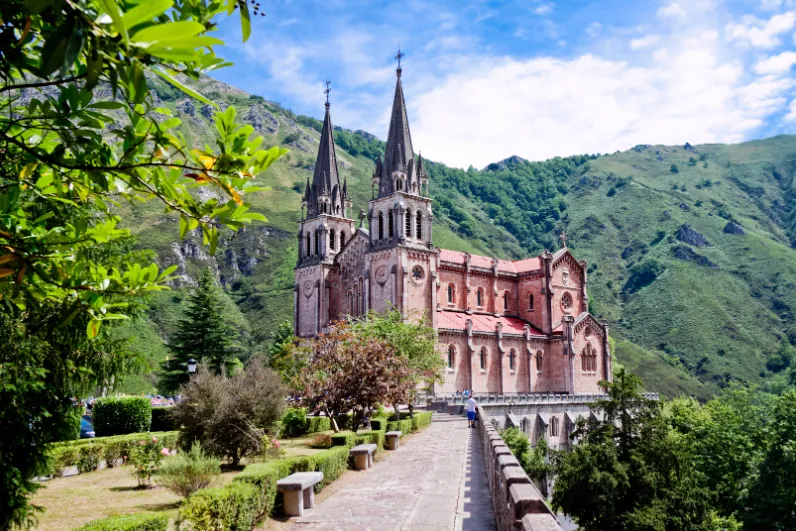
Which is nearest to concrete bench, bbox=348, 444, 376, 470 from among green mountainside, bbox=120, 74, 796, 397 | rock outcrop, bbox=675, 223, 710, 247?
green mountainside, bbox=120, 74, 796, 397

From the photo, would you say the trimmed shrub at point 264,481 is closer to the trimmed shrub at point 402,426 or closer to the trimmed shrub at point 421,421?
the trimmed shrub at point 402,426

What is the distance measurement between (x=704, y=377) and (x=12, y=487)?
101515 millimetres

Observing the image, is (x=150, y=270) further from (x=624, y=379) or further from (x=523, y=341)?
(x=523, y=341)

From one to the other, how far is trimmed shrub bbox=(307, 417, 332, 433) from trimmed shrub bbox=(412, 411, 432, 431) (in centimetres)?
413

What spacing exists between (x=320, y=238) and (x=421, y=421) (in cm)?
2670

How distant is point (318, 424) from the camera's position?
28875 millimetres

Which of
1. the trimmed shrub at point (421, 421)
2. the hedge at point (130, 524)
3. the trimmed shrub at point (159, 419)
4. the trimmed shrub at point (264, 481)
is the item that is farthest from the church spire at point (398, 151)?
the hedge at point (130, 524)

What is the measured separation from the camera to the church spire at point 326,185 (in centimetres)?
5447

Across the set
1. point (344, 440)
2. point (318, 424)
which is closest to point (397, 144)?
point (318, 424)

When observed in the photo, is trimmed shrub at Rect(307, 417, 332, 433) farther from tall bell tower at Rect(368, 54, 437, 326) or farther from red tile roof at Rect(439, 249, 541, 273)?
red tile roof at Rect(439, 249, 541, 273)

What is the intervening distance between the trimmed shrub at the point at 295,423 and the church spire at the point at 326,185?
2919cm

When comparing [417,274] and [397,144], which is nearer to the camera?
[417,274]

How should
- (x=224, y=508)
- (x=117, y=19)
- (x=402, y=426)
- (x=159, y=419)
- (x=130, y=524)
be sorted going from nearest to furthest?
(x=117, y=19) → (x=130, y=524) → (x=224, y=508) → (x=159, y=419) → (x=402, y=426)

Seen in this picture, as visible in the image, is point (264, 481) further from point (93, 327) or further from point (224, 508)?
point (93, 327)
